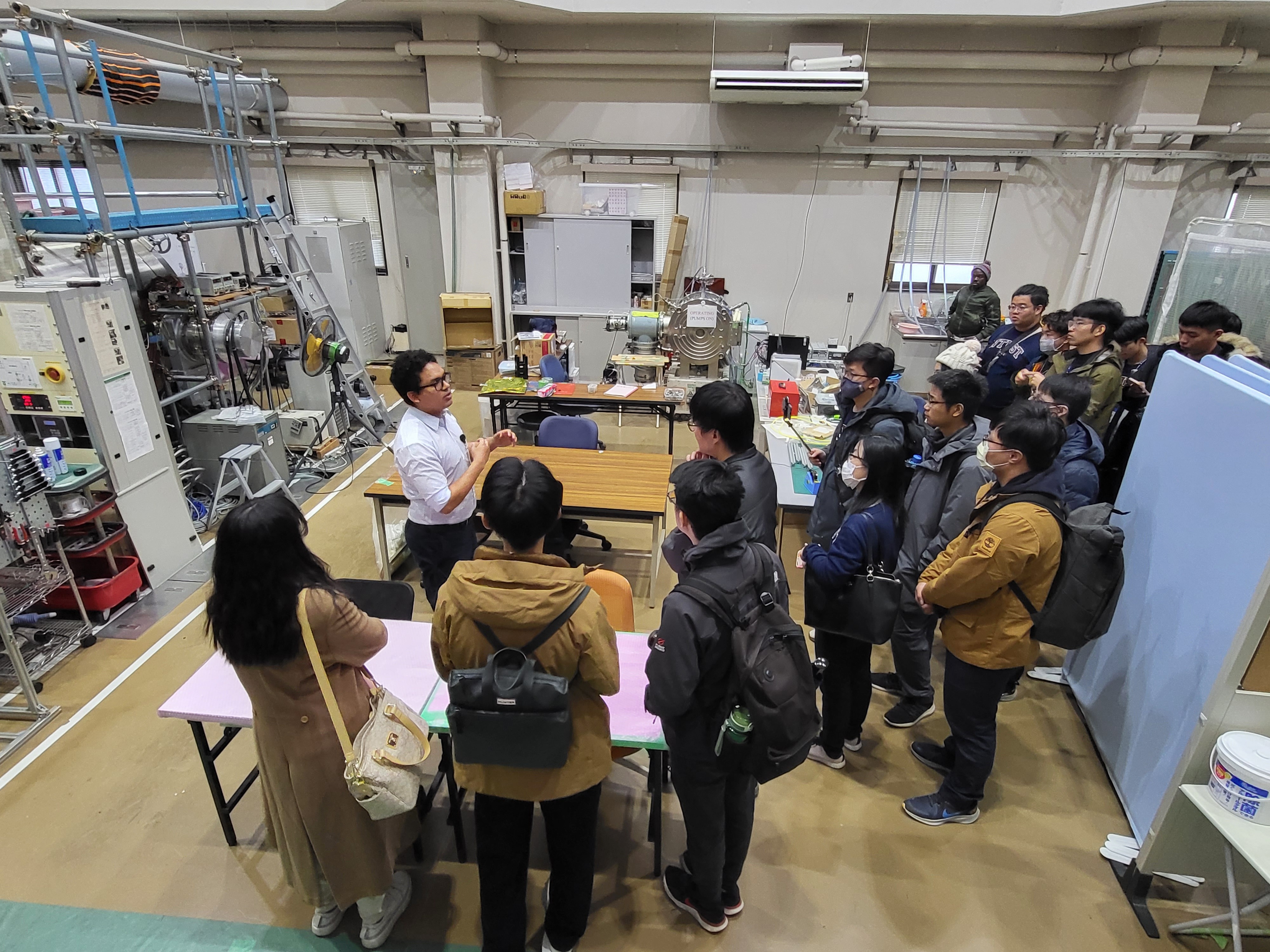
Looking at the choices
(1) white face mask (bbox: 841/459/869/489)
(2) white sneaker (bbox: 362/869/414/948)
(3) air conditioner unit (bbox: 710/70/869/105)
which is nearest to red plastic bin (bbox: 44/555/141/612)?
(2) white sneaker (bbox: 362/869/414/948)

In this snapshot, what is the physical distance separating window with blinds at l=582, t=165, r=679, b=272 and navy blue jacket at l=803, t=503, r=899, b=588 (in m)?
5.79

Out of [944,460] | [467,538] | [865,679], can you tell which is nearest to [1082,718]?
[865,679]

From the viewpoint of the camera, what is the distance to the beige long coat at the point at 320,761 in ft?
5.38

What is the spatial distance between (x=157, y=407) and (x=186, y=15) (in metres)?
5.32

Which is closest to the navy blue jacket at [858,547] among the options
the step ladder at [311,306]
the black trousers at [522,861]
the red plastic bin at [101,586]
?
the black trousers at [522,861]

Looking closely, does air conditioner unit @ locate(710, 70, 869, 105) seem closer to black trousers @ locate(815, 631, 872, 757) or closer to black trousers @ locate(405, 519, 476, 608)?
black trousers @ locate(405, 519, 476, 608)

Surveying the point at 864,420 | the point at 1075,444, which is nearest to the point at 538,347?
the point at 864,420

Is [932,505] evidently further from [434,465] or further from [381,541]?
[381,541]

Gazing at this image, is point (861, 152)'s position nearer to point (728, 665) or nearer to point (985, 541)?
point (985, 541)

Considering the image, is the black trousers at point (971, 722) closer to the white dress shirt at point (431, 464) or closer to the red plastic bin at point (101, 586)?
the white dress shirt at point (431, 464)

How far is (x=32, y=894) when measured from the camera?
225cm

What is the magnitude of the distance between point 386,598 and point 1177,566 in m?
2.88

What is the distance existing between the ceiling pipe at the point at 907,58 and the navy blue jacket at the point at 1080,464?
15.7 ft

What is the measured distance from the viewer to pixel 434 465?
2646mm
